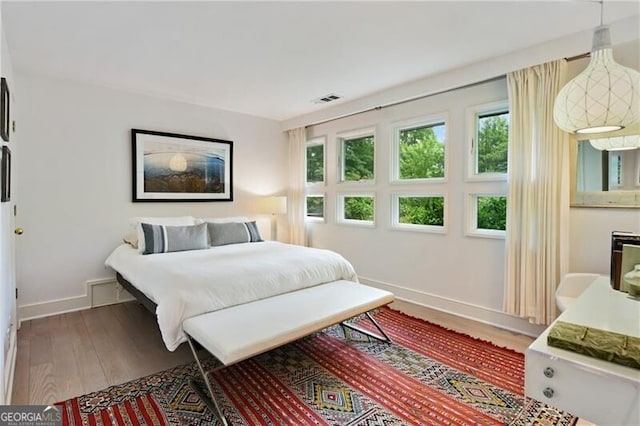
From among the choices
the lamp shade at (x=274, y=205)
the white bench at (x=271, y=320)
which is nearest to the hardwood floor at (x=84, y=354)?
the white bench at (x=271, y=320)

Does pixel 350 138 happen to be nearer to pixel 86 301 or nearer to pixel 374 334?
pixel 374 334

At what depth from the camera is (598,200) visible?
2.49m

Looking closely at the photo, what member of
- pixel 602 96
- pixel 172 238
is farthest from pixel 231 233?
pixel 602 96

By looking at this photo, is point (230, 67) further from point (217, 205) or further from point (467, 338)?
point (467, 338)

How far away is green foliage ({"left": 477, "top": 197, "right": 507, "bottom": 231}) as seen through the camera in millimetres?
3115

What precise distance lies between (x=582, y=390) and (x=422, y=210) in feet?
9.13

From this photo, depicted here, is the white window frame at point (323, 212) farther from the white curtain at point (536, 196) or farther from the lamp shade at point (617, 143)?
the lamp shade at point (617, 143)

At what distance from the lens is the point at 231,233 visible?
3.91m

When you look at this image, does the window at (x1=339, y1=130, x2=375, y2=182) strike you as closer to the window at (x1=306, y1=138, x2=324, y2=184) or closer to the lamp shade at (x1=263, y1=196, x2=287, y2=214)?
the window at (x1=306, y1=138, x2=324, y2=184)

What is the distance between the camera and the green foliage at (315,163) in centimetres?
498

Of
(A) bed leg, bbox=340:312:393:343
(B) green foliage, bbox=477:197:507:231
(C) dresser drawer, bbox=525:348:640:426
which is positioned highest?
(B) green foliage, bbox=477:197:507:231

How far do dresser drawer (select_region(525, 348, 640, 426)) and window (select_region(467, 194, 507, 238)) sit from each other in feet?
7.03

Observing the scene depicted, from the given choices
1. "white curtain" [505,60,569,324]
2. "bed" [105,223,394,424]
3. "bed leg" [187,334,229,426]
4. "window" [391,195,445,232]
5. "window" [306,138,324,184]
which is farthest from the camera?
"window" [306,138,324,184]

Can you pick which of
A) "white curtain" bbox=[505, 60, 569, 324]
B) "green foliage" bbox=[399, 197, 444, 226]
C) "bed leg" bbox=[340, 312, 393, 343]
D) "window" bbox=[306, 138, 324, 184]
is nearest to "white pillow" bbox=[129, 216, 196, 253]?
"window" bbox=[306, 138, 324, 184]
